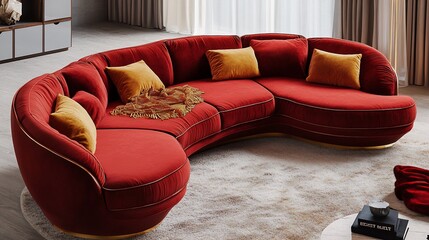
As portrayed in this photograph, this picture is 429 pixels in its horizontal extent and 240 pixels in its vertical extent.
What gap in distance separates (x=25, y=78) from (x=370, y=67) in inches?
129

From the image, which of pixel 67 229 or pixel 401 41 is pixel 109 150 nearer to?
pixel 67 229

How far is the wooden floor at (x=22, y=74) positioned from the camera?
14.1ft

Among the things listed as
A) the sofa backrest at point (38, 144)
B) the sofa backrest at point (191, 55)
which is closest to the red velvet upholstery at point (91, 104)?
the sofa backrest at point (38, 144)

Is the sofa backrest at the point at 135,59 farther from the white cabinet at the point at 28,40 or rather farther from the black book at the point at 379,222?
the white cabinet at the point at 28,40

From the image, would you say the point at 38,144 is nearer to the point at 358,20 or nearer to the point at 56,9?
the point at 358,20

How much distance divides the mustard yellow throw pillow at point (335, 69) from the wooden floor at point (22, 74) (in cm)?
231

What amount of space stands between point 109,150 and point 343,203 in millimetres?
1398

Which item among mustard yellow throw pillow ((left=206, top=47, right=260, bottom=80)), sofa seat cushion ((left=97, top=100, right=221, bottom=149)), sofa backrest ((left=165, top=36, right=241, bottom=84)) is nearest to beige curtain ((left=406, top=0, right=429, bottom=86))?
mustard yellow throw pillow ((left=206, top=47, right=260, bottom=80))

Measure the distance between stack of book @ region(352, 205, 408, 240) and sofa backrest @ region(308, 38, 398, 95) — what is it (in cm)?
217

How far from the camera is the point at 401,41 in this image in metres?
7.07

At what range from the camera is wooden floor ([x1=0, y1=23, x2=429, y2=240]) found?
14.1 ft

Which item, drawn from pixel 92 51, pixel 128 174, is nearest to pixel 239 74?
pixel 128 174

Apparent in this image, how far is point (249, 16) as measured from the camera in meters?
8.72

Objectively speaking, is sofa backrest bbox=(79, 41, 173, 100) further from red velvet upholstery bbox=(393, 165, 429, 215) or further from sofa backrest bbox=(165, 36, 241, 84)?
red velvet upholstery bbox=(393, 165, 429, 215)
